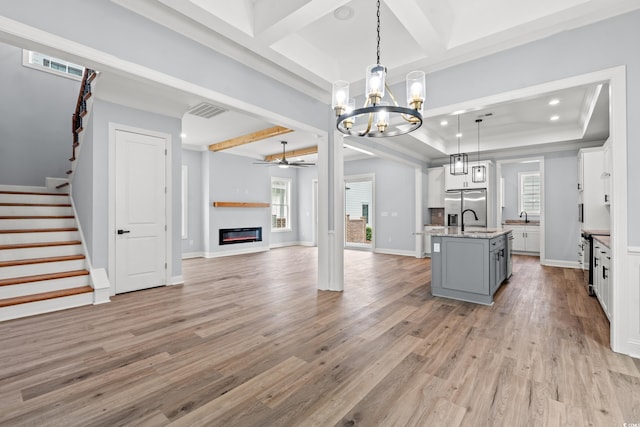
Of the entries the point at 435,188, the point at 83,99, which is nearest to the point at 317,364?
the point at 83,99

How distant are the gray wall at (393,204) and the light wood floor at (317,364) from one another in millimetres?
4253

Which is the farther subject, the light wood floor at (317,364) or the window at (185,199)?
the window at (185,199)

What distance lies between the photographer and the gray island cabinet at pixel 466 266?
3.85 metres

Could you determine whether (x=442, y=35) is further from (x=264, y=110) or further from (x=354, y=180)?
(x=354, y=180)

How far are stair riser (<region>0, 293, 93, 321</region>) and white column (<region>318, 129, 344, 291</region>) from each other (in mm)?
3116

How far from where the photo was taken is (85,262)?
4.18 metres

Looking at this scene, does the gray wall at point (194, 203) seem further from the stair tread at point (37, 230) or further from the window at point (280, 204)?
the stair tread at point (37, 230)

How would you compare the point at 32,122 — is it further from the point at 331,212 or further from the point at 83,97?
the point at 331,212

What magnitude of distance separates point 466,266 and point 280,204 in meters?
7.15

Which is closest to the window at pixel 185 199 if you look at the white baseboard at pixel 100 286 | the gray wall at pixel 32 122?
the gray wall at pixel 32 122

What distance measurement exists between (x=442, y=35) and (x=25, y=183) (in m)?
7.65

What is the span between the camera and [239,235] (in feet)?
28.0

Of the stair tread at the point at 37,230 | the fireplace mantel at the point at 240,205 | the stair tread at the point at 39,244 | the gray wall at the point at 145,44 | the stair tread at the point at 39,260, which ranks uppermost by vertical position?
the gray wall at the point at 145,44

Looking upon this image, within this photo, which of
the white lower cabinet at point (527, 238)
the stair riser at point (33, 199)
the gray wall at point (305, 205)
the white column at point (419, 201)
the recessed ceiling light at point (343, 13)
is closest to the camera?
the recessed ceiling light at point (343, 13)
